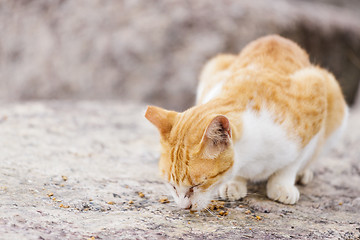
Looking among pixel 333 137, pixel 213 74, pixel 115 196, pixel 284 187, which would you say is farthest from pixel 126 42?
pixel 284 187

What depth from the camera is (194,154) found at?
212 centimetres

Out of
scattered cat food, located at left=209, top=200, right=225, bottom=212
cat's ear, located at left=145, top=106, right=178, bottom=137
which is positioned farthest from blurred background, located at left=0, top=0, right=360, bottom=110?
cat's ear, located at left=145, top=106, right=178, bottom=137

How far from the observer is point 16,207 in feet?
6.79

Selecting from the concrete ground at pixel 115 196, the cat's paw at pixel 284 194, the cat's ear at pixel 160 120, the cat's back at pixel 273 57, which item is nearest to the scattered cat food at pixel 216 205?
the concrete ground at pixel 115 196

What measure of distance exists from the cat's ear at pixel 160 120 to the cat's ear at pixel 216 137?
0.30 m

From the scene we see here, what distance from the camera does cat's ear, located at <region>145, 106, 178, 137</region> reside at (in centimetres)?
228

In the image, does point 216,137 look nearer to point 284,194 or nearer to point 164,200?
point 164,200

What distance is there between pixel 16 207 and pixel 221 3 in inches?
177

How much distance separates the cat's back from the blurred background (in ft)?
7.77

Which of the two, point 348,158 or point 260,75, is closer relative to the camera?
point 260,75

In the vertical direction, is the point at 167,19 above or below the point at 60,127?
above

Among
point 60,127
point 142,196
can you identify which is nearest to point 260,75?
point 142,196

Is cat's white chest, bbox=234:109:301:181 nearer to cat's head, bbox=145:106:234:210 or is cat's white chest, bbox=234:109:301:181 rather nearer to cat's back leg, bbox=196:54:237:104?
cat's head, bbox=145:106:234:210

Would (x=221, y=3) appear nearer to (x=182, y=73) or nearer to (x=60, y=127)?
(x=182, y=73)
